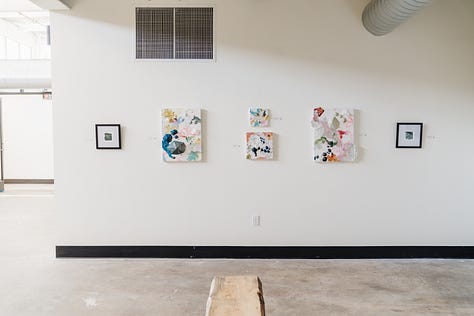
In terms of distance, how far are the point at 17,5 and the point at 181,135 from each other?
3929 mm

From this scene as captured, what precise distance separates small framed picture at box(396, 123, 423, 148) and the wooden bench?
2599 mm

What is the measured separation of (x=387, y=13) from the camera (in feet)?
11.0

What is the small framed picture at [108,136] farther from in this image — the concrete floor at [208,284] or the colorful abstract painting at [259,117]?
the colorful abstract painting at [259,117]

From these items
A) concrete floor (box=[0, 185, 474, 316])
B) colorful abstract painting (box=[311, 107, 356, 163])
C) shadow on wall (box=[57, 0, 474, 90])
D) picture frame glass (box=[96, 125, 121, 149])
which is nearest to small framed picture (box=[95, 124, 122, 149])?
picture frame glass (box=[96, 125, 121, 149])

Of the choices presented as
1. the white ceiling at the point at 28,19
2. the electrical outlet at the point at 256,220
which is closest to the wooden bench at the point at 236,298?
the electrical outlet at the point at 256,220

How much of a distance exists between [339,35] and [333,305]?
267 centimetres

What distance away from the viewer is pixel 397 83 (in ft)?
13.0

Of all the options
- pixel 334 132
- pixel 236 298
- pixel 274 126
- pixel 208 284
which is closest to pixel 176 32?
pixel 274 126

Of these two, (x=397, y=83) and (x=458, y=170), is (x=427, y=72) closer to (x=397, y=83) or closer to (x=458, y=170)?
(x=397, y=83)

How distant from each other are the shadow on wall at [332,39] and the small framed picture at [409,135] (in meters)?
0.48

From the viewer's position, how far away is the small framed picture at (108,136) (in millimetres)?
4012

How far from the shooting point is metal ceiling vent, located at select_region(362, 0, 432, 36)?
304 cm

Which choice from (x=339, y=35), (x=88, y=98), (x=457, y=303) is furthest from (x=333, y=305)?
(x=88, y=98)

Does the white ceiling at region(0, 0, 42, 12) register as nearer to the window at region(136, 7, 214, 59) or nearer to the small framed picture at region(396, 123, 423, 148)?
the window at region(136, 7, 214, 59)
